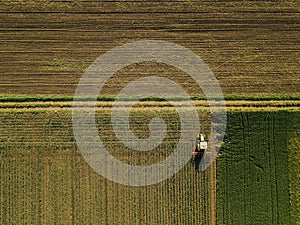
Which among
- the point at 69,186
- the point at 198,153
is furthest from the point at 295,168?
the point at 69,186

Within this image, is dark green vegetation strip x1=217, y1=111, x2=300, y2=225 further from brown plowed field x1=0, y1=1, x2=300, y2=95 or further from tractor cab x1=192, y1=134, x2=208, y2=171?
brown plowed field x1=0, y1=1, x2=300, y2=95

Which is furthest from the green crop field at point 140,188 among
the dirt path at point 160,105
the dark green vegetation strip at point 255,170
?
the dirt path at point 160,105

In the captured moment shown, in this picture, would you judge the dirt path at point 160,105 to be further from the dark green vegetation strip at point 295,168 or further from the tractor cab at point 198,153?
the tractor cab at point 198,153

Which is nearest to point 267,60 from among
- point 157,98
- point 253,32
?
point 253,32

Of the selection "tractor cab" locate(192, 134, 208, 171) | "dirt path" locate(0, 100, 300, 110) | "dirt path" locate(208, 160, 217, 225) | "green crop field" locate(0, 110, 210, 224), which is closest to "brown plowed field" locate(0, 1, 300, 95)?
"dirt path" locate(0, 100, 300, 110)

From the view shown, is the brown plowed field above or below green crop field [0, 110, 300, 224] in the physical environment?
above

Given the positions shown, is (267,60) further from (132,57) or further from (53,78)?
(53,78)

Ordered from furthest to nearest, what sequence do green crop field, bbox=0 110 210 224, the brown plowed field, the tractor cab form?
the brown plowed field < the tractor cab < green crop field, bbox=0 110 210 224
